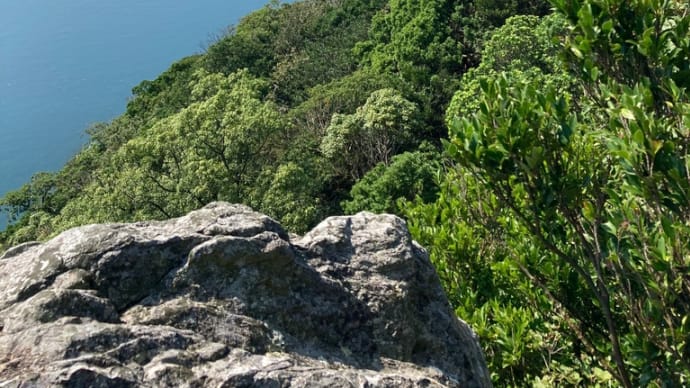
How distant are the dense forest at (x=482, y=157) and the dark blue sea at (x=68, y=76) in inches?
2315

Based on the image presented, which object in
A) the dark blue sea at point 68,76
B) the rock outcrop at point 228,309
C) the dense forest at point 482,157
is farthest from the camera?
the dark blue sea at point 68,76

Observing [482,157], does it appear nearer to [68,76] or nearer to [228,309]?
[228,309]

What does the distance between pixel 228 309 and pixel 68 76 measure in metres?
165

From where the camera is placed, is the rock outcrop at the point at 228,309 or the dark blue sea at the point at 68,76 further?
the dark blue sea at the point at 68,76

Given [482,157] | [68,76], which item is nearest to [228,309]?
[482,157]

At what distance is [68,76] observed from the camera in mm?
152500

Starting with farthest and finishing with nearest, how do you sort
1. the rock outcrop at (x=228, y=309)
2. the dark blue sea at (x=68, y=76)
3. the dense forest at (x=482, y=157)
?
the dark blue sea at (x=68, y=76)
the dense forest at (x=482, y=157)
the rock outcrop at (x=228, y=309)

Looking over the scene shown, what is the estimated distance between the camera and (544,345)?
7070 millimetres

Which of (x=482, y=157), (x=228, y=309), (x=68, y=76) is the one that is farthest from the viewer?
(x=68, y=76)

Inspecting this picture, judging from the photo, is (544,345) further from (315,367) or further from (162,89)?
(162,89)

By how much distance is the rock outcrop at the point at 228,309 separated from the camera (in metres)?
3.84

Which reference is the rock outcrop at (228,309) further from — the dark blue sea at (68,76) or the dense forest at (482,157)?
the dark blue sea at (68,76)

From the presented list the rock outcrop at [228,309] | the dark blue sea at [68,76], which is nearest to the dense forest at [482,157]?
the rock outcrop at [228,309]

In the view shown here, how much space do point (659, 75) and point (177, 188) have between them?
57.1 ft
